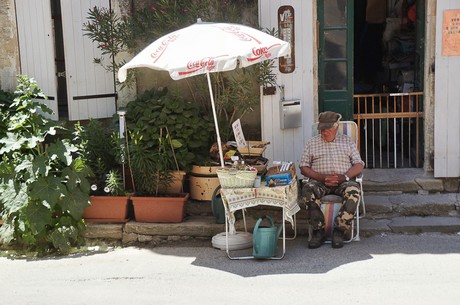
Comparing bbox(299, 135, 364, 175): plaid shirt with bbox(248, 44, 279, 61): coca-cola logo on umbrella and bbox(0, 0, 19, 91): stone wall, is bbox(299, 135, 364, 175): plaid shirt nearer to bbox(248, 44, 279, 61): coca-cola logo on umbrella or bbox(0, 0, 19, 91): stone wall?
bbox(248, 44, 279, 61): coca-cola logo on umbrella

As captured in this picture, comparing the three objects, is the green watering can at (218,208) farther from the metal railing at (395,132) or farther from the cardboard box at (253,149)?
the metal railing at (395,132)

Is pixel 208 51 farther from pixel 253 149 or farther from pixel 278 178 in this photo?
pixel 253 149

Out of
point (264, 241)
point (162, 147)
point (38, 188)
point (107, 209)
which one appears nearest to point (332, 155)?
point (264, 241)

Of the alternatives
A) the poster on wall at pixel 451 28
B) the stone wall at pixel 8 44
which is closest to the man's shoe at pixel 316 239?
the poster on wall at pixel 451 28

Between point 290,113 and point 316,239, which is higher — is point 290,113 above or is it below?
above

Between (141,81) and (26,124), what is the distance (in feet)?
5.18

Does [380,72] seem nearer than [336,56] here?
No

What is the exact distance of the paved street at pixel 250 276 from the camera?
6.21m

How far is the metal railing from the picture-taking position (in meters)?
8.95

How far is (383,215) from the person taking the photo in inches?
326

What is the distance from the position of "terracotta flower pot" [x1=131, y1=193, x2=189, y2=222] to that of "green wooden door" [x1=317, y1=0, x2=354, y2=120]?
221cm

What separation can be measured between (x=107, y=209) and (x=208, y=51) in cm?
231

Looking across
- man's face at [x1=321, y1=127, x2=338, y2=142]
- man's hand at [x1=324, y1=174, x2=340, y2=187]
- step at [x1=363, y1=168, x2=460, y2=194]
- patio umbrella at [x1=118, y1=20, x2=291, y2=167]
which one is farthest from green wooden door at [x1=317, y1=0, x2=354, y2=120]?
patio umbrella at [x1=118, y1=20, x2=291, y2=167]

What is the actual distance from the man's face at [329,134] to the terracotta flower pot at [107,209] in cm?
225
